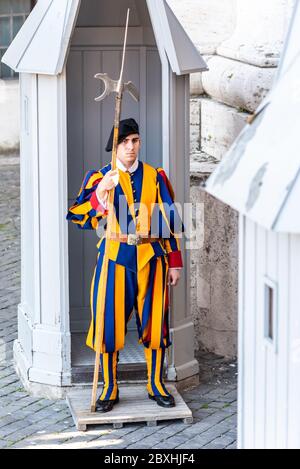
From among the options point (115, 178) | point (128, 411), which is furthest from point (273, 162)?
point (128, 411)

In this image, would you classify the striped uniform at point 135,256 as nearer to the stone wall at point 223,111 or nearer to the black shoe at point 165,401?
the black shoe at point 165,401

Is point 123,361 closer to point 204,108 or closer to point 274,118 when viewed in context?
point 204,108

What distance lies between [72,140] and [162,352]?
1.66 metres

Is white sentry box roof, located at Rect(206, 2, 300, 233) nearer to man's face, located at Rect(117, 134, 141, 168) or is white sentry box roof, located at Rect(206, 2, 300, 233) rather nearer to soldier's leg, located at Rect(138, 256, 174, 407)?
man's face, located at Rect(117, 134, 141, 168)

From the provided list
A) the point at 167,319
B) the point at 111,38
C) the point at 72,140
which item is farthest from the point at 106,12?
the point at 167,319

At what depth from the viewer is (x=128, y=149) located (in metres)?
7.23

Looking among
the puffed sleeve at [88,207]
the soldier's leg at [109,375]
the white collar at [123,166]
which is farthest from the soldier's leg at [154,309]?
the white collar at [123,166]

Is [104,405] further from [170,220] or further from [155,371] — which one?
[170,220]

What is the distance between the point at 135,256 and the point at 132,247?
5cm

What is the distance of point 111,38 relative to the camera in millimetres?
8414

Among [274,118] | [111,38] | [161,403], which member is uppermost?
[111,38]

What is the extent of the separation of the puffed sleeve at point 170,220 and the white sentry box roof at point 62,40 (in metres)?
0.64

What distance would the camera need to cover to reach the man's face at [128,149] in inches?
285

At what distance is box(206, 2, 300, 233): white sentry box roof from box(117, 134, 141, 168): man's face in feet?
6.21
